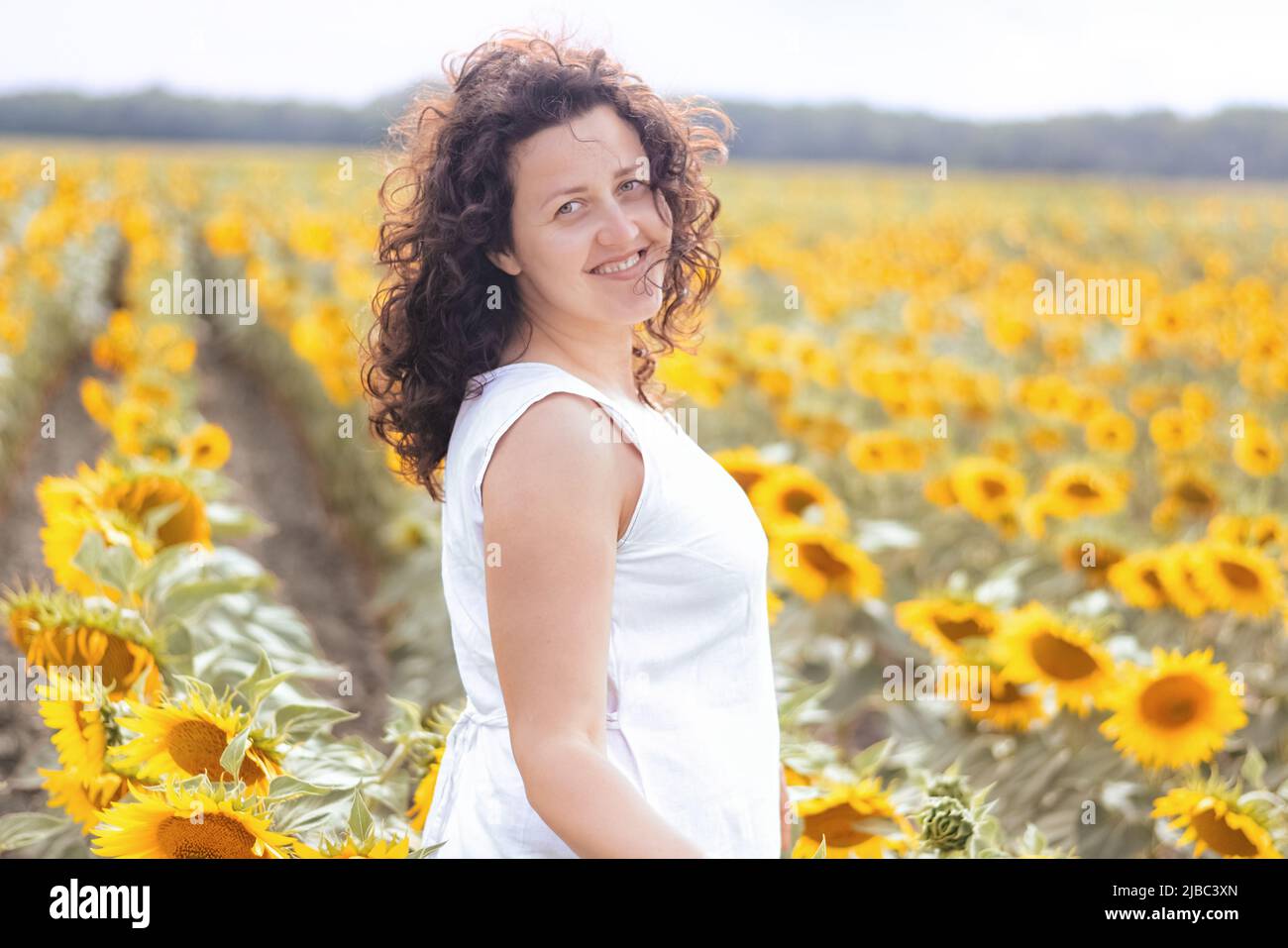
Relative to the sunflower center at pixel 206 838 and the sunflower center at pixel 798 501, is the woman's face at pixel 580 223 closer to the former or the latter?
the sunflower center at pixel 206 838

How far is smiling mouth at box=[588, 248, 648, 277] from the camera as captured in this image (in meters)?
1.42

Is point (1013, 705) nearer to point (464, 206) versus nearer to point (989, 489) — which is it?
point (989, 489)

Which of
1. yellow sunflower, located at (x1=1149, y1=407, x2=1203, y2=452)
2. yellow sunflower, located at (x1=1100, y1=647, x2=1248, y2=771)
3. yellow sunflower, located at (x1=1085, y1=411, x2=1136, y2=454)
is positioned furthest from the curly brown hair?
yellow sunflower, located at (x1=1149, y1=407, x2=1203, y2=452)

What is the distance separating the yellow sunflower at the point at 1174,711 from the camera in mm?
2219

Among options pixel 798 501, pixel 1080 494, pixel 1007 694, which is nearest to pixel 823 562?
pixel 798 501

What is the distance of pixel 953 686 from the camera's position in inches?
100

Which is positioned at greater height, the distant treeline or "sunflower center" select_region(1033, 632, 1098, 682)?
the distant treeline

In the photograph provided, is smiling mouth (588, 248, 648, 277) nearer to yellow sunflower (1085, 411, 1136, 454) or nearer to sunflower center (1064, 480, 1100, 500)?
sunflower center (1064, 480, 1100, 500)

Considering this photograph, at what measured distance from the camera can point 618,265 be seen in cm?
142

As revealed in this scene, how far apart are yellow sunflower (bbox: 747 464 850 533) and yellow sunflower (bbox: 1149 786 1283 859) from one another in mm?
1287

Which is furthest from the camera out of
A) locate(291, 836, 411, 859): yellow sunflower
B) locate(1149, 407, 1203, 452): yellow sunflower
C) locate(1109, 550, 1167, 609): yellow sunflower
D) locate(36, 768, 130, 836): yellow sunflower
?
locate(1149, 407, 1203, 452): yellow sunflower
